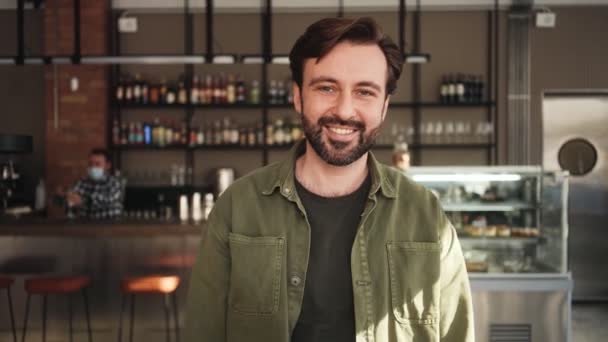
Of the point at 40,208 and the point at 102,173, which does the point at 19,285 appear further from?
the point at 40,208

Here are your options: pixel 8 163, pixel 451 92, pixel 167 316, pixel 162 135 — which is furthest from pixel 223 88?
pixel 167 316

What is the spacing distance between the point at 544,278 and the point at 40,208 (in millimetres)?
4950

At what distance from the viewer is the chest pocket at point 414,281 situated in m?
1.35

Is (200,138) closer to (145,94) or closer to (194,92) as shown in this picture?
(194,92)

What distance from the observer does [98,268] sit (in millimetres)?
4234

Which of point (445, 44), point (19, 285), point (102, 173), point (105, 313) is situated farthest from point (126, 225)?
point (445, 44)

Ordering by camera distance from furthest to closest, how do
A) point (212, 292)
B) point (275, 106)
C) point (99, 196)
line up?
point (275, 106)
point (99, 196)
point (212, 292)

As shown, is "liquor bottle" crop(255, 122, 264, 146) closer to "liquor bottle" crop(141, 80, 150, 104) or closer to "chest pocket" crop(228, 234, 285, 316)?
"liquor bottle" crop(141, 80, 150, 104)

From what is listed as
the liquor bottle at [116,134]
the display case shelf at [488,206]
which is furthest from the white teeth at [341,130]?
the liquor bottle at [116,134]

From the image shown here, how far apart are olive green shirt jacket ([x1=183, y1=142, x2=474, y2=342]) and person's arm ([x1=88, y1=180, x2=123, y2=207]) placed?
4.17 meters

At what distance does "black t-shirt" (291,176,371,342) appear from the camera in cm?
133

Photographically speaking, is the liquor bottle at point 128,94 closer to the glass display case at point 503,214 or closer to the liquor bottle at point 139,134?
the liquor bottle at point 139,134

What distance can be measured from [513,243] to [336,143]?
9.89 feet

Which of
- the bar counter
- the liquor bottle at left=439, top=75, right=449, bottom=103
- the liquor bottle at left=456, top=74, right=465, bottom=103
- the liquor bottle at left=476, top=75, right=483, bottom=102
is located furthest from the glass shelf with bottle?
the bar counter
